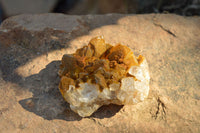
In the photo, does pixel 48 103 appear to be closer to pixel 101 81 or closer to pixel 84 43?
pixel 101 81

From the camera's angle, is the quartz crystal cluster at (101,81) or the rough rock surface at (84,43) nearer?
the quartz crystal cluster at (101,81)

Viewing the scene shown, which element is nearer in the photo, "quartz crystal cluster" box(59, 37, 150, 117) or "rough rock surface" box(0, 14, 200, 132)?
"quartz crystal cluster" box(59, 37, 150, 117)

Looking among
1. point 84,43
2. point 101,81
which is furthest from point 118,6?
point 101,81

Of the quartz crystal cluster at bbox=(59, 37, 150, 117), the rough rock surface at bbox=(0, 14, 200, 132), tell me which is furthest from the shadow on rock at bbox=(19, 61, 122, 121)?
the quartz crystal cluster at bbox=(59, 37, 150, 117)

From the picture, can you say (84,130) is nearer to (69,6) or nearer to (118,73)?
(118,73)

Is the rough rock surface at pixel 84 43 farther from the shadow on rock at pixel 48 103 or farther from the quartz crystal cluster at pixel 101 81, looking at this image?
the quartz crystal cluster at pixel 101 81

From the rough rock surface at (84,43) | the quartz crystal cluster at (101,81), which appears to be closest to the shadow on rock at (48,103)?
the rough rock surface at (84,43)

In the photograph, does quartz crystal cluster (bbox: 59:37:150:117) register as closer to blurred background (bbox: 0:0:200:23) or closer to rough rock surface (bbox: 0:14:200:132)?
rough rock surface (bbox: 0:14:200:132)
